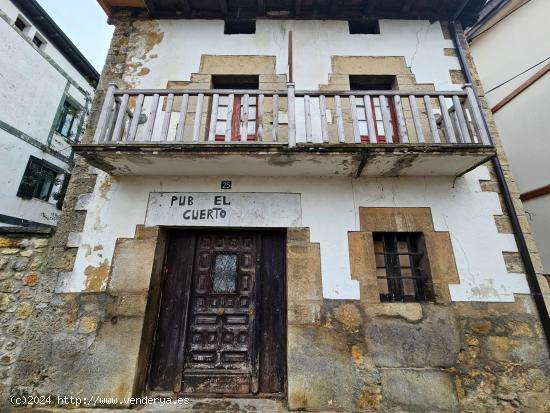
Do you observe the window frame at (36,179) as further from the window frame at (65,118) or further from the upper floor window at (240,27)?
the upper floor window at (240,27)

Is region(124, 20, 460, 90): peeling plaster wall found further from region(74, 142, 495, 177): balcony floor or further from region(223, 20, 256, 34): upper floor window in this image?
region(74, 142, 495, 177): balcony floor

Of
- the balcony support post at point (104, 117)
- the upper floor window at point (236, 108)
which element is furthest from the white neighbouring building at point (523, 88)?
the balcony support post at point (104, 117)

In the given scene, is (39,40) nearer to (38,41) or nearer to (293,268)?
(38,41)

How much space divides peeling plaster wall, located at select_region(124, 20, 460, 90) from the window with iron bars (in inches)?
109

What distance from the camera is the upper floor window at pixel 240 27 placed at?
541 cm

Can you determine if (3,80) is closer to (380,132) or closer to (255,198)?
(255,198)

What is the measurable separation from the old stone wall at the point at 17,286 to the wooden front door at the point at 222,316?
164 cm

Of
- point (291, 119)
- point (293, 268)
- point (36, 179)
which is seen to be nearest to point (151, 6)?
point (291, 119)

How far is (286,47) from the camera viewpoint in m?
5.15

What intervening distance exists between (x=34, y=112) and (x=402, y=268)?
12.1m

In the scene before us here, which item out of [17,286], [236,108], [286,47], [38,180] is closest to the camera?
[17,286]

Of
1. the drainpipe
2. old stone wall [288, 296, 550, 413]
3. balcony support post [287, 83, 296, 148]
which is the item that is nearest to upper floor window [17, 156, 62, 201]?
balcony support post [287, 83, 296, 148]

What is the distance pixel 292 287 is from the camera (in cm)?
377

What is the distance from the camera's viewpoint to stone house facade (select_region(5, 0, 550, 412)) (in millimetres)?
3420
